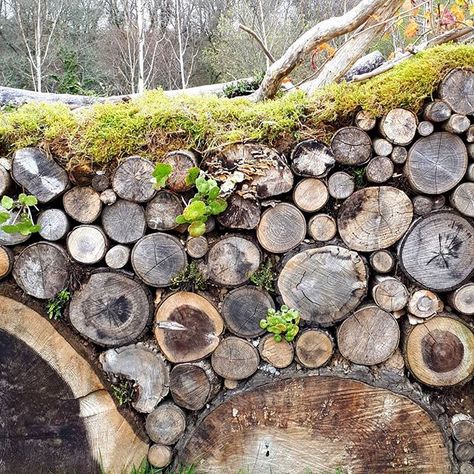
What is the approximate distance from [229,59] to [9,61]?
6187 millimetres

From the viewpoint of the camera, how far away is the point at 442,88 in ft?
6.56

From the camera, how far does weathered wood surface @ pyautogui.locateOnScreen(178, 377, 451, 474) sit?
216 centimetres

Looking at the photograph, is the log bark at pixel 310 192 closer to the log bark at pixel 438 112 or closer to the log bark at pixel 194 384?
the log bark at pixel 438 112

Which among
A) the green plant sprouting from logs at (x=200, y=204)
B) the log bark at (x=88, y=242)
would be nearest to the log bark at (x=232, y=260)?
the green plant sprouting from logs at (x=200, y=204)

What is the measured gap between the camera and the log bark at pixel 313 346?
2.14 meters

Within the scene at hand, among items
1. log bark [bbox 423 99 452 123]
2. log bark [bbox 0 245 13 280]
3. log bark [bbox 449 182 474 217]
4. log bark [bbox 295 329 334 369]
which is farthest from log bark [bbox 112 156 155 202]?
log bark [bbox 449 182 474 217]

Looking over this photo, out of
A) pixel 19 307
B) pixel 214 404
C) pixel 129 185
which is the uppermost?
pixel 129 185

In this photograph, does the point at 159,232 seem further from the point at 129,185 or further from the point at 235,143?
the point at 235,143

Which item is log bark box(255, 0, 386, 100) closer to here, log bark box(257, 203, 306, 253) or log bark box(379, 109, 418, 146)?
log bark box(379, 109, 418, 146)

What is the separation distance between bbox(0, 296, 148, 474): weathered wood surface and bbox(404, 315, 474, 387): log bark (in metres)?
1.38

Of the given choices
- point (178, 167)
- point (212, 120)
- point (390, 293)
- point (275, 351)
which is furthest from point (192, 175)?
point (390, 293)

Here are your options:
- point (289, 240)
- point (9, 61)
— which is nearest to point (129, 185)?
point (289, 240)

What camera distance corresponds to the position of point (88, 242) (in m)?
2.08

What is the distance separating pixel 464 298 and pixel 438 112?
84cm
